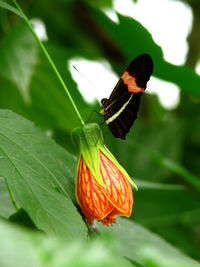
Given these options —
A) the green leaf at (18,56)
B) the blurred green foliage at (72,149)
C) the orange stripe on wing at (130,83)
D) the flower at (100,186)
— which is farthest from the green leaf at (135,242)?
the green leaf at (18,56)

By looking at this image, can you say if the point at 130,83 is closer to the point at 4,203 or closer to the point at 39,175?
the point at 39,175

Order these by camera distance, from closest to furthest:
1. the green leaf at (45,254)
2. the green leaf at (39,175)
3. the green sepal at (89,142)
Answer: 1. the green leaf at (45,254)
2. the green leaf at (39,175)
3. the green sepal at (89,142)

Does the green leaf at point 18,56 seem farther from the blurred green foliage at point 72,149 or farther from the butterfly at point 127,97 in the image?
the butterfly at point 127,97

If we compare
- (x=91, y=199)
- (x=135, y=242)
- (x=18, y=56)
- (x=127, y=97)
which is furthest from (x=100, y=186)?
(x=18, y=56)

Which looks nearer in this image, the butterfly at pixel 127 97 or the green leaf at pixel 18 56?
the butterfly at pixel 127 97

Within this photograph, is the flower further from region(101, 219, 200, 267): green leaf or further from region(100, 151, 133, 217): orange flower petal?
region(101, 219, 200, 267): green leaf
